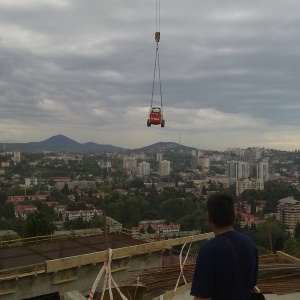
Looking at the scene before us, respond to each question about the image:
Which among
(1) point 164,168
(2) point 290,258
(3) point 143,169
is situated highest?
(2) point 290,258

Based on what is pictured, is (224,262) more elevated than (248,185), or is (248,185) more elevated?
(224,262)

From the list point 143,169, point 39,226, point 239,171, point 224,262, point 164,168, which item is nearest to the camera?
point 224,262

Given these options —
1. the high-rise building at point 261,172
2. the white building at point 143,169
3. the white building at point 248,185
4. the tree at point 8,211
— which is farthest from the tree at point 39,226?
the white building at point 143,169

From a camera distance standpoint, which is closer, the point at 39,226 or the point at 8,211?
the point at 39,226

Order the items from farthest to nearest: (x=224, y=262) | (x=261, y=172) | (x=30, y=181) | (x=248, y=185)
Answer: (x=261, y=172)
(x=30, y=181)
(x=248, y=185)
(x=224, y=262)

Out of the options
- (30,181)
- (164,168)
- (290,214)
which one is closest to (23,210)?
(290,214)

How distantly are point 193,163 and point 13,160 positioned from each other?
77771mm

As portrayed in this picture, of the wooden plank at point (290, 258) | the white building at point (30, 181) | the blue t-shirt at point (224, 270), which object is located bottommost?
the white building at point (30, 181)

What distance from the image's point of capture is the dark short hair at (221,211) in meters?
2.13

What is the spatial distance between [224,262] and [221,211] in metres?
0.27

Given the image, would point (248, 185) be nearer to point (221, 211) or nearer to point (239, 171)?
point (239, 171)

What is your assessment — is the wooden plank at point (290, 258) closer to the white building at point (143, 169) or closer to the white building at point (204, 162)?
the white building at point (143, 169)

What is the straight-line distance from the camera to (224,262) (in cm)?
200

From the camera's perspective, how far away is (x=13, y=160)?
155 metres
